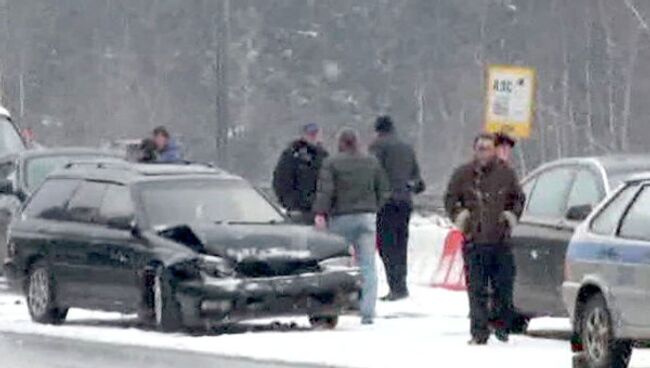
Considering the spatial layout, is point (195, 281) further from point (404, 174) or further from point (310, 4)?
point (310, 4)

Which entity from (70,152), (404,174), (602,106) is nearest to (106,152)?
(70,152)

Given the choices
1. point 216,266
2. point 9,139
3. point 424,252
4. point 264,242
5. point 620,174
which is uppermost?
point 620,174

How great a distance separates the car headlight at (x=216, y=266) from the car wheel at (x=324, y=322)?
1156mm

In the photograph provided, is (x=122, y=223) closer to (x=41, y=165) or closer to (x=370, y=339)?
(x=370, y=339)

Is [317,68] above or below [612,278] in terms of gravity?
below

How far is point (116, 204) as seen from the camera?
75.8ft

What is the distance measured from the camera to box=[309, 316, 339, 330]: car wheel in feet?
73.3

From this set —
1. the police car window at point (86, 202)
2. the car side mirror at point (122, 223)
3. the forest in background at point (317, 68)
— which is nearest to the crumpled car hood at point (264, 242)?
the car side mirror at point (122, 223)

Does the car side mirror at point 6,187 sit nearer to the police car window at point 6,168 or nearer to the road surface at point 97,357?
the police car window at point 6,168

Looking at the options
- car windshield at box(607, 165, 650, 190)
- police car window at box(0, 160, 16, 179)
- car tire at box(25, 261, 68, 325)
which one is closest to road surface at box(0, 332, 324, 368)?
car tire at box(25, 261, 68, 325)

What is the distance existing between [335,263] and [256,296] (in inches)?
38.8

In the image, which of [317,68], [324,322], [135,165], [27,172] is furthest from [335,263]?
[317,68]

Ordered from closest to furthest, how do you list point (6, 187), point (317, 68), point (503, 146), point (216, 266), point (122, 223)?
point (503, 146) < point (216, 266) < point (122, 223) < point (6, 187) < point (317, 68)

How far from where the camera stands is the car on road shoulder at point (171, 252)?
21453mm
